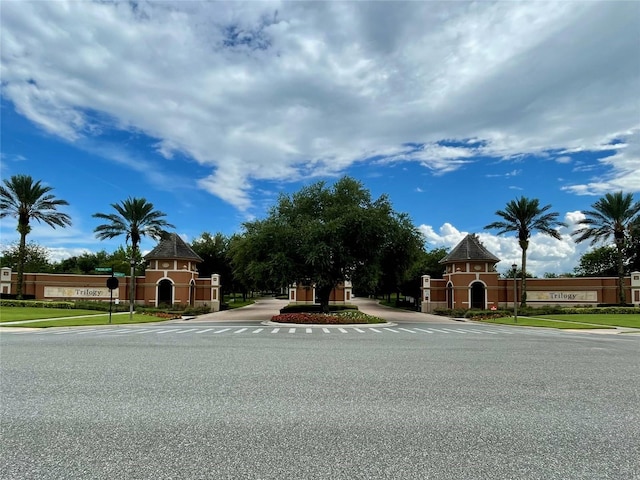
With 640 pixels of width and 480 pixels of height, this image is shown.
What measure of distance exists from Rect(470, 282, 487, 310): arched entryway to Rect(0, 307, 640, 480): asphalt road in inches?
1605

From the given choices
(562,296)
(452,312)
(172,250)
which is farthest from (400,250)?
(172,250)

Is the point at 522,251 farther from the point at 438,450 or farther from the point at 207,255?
the point at 438,450

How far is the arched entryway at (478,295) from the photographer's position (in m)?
51.2

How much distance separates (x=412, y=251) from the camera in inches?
1532

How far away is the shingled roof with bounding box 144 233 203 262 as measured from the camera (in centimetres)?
5191

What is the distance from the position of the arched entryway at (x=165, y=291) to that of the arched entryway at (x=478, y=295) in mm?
32435

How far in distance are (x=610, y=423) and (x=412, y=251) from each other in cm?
3286

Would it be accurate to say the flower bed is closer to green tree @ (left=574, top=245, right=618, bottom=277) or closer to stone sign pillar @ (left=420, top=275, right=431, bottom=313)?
Answer: stone sign pillar @ (left=420, top=275, right=431, bottom=313)

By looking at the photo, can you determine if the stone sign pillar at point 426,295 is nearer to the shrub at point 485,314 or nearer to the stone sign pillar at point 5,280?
the shrub at point 485,314

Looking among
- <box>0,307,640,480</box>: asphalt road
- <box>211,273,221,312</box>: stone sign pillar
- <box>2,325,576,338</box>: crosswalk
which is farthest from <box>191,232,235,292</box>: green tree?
<box>0,307,640,480</box>: asphalt road

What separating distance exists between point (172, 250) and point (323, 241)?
24.1 m

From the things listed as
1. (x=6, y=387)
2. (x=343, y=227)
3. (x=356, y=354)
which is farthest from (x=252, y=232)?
(x=6, y=387)

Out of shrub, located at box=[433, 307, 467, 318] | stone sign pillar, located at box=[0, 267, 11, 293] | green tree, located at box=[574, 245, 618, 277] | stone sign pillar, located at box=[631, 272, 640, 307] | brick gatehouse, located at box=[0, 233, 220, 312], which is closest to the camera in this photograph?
shrub, located at box=[433, 307, 467, 318]

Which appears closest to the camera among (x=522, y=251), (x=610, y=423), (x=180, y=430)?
(x=180, y=430)
